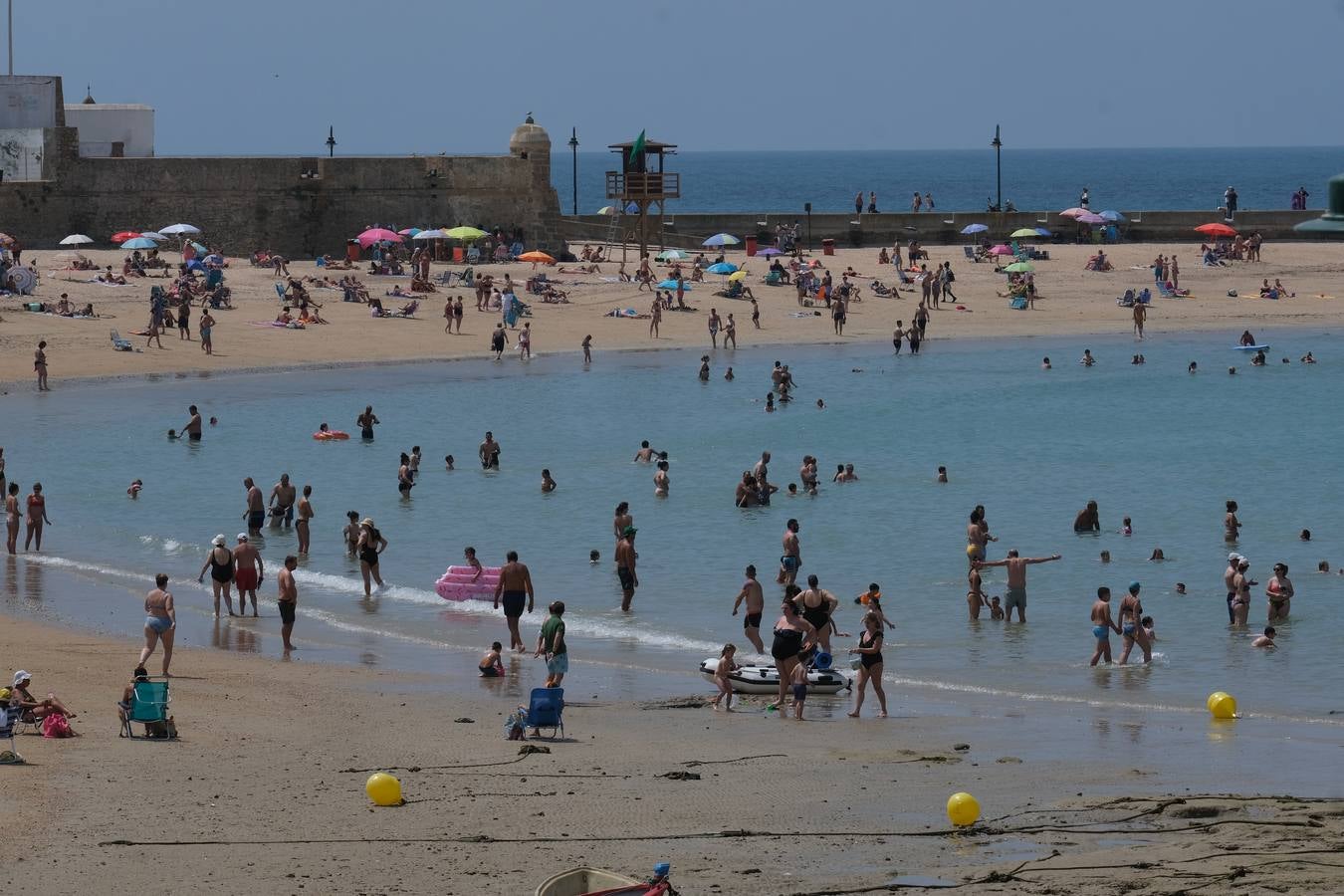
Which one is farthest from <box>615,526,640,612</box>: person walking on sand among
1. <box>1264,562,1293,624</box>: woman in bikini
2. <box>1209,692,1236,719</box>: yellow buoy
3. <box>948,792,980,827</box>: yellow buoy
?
<box>948,792,980,827</box>: yellow buoy

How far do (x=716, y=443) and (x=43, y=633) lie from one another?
1576cm

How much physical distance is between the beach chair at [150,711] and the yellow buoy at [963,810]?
5.23m

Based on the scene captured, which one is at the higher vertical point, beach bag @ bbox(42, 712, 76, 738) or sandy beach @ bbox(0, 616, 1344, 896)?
beach bag @ bbox(42, 712, 76, 738)

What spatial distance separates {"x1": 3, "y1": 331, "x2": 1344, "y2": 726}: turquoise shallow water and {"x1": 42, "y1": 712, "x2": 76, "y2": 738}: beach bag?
4.06 m

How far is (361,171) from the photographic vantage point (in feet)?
161

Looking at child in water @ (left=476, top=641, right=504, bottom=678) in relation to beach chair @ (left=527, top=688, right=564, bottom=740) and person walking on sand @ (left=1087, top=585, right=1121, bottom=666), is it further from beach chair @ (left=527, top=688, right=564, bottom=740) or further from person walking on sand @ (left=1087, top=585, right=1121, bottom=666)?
person walking on sand @ (left=1087, top=585, right=1121, bottom=666)

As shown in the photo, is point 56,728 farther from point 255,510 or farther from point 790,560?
point 255,510

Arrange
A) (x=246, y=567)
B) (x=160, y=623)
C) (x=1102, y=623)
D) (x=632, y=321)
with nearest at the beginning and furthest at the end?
(x=160, y=623) < (x=1102, y=623) < (x=246, y=567) < (x=632, y=321)

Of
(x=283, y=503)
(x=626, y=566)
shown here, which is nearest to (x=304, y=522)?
(x=283, y=503)

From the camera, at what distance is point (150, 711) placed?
11891 millimetres

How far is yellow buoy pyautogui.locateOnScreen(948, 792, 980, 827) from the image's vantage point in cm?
1002

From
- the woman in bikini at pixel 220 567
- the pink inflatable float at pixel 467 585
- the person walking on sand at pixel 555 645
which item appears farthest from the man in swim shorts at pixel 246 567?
the person walking on sand at pixel 555 645

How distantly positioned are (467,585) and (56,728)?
7.68m

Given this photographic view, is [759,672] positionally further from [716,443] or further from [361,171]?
[361,171]
